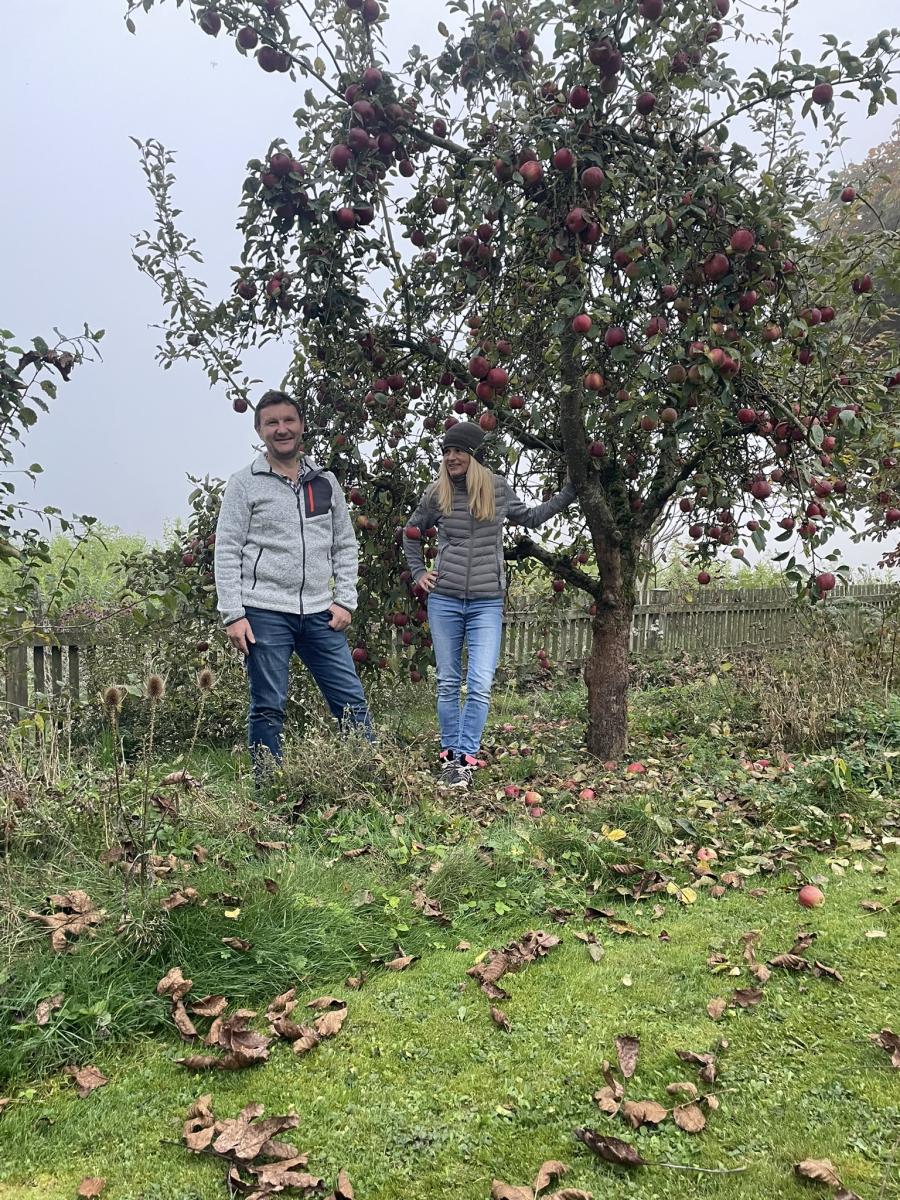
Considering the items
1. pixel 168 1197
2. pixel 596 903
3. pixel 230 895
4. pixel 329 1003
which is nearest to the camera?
pixel 168 1197

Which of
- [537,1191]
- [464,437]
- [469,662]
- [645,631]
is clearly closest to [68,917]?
[537,1191]

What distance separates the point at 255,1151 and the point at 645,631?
27.9 feet

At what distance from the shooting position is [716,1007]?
7.34ft

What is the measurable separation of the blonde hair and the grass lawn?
7.50ft

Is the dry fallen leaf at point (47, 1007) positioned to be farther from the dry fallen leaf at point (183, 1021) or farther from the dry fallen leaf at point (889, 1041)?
the dry fallen leaf at point (889, 1041)

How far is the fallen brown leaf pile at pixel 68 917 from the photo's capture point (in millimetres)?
2299

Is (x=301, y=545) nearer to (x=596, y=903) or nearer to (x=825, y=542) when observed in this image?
(x=596, y=903)

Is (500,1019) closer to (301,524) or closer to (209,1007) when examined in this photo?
(209,1007)

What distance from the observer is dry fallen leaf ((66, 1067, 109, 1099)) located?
1938 mm

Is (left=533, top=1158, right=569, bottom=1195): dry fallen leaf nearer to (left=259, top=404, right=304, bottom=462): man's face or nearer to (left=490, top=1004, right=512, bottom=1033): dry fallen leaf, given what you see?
(left=490, top=1004, right=512, bottom=1033): dry fallen leaf

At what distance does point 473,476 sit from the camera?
420cm

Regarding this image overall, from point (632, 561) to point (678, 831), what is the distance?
71.9 inches

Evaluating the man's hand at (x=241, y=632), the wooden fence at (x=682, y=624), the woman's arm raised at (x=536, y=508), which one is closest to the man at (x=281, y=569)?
the man's hand at (x=241, y=632)

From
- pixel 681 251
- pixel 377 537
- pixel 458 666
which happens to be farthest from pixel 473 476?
pixel 681 251
